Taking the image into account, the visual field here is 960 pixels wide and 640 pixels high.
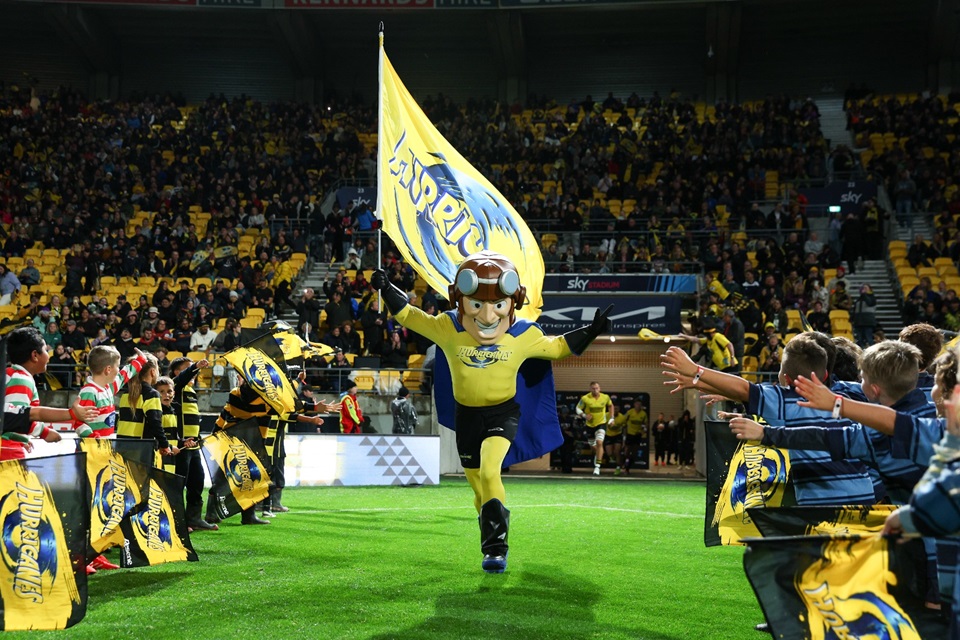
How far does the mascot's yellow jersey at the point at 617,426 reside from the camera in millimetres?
20797

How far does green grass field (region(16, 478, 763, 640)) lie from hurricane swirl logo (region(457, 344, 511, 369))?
160 cm

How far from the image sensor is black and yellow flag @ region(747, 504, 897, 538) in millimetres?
4602

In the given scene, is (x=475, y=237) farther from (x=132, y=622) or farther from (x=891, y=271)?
(x=891, y=271)

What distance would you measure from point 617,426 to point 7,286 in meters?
14.8

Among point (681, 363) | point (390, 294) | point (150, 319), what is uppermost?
point (150, 319)

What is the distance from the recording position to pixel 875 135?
91.8 ft

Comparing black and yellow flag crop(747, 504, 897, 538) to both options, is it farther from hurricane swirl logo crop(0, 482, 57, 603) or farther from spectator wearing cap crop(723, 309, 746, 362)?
spectator wearing cap crop(723, 309, 746, 362)

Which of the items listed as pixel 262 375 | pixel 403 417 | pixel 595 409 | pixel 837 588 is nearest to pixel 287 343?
pixel 262 375

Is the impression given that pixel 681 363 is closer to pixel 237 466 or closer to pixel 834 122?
pixel 237 466

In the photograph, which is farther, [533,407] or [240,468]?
[240,468]

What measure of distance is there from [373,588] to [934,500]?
4540mm

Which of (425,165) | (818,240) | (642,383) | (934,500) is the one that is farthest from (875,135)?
(934,500)

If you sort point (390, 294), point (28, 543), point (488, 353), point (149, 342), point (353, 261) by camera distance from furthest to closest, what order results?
point (353, 261)
point (149, 342)
point (390, 294)
point (488, 353)
point (28, 543)

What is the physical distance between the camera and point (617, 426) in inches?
826
